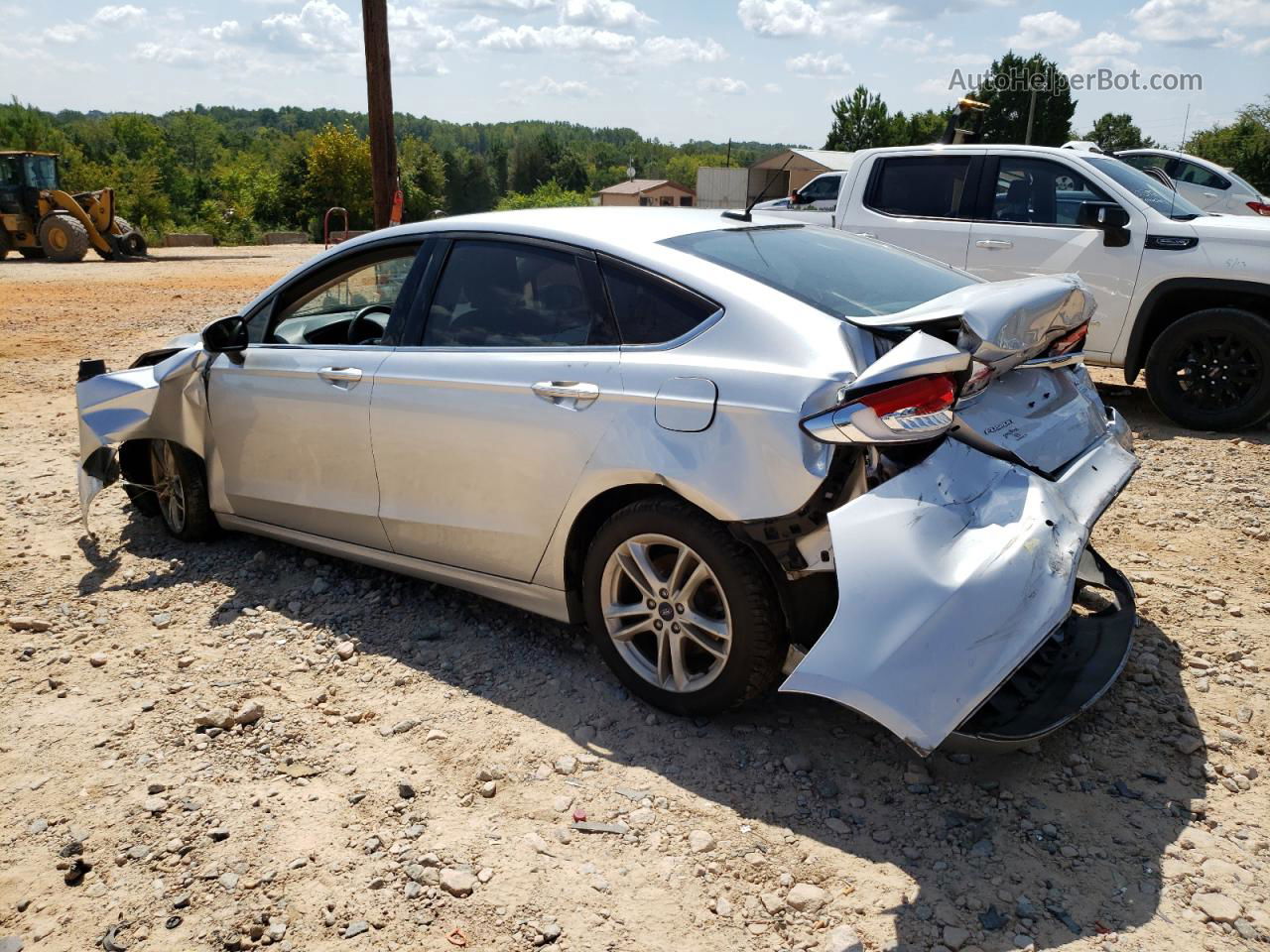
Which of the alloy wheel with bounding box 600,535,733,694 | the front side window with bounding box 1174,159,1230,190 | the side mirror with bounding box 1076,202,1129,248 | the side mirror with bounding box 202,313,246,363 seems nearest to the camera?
the alloy wheel with bounding box 600,535,733,694

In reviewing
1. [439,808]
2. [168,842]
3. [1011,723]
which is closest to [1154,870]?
[1011,723]

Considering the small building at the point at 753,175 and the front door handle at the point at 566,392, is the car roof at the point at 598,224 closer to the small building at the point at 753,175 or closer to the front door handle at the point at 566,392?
the front door handle at the point at 566,392

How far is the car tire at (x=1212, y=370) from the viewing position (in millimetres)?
6965

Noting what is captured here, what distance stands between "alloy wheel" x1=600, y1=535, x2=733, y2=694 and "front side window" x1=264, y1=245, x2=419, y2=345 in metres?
1.60

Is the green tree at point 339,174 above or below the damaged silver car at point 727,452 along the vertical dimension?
above

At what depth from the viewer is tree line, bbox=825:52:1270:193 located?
52344 mm

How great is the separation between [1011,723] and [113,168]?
87.5m

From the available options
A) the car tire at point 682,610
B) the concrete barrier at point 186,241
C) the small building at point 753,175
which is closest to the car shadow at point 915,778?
the car tire at point 682,610

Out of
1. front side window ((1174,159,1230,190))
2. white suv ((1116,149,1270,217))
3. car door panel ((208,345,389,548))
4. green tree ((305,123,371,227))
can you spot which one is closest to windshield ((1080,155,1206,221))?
white suv ((1116,149,1270,217))

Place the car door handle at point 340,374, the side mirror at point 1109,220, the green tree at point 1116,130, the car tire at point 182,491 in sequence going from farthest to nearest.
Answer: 1. the green tree at point 1116,130
2. the side mirror at point 1109,220
3. the car tire at point 182,491
4. the car door handle at point 340,374

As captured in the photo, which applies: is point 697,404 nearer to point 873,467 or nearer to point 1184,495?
point 873,467

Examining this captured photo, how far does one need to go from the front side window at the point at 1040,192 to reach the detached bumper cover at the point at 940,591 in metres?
5.52

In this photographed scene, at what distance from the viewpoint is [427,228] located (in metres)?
4.23

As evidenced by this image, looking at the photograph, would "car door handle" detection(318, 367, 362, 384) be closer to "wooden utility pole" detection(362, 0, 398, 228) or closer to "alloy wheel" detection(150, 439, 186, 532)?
"alloy wheel" detection(150, 439, 186, 532)
